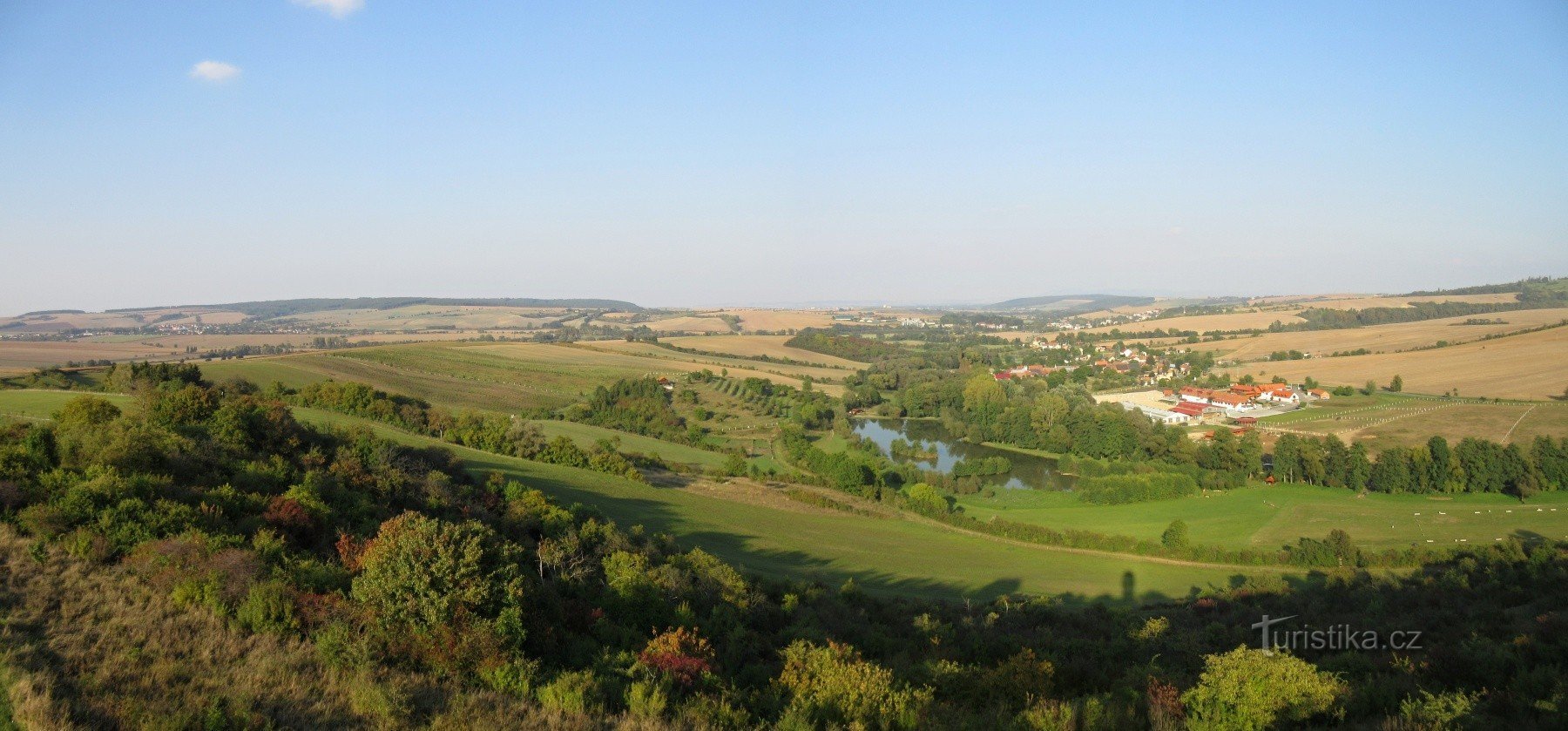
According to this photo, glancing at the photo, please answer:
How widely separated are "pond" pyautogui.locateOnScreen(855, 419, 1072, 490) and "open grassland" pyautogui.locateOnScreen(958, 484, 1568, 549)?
570 cm

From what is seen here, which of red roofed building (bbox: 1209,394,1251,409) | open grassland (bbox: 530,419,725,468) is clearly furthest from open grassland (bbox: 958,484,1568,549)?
red roofed building (bbox: 1209,394,1251,409)

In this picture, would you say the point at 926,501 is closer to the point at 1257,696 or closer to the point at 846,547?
the point at 846,547

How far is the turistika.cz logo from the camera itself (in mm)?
12875

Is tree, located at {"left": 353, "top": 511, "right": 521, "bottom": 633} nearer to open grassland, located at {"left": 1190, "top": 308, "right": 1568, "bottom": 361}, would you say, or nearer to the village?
the village

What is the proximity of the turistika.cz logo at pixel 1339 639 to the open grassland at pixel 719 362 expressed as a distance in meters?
62.8

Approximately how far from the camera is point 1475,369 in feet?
172

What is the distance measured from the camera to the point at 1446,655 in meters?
10.6

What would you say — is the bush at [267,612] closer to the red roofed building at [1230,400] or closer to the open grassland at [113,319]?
the red roofed building at [1230,400]

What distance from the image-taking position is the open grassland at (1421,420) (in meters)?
39.0

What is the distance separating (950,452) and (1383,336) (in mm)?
53397

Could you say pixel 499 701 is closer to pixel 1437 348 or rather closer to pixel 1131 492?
pixel 1131 492

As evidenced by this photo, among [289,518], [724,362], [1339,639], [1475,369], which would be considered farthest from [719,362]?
[1339,639]

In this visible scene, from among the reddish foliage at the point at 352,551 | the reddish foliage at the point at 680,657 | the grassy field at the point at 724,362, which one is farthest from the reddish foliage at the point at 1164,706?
the grassy field at the point at 724,362

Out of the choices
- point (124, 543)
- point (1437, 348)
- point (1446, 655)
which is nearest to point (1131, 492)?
point (1446, 655)
